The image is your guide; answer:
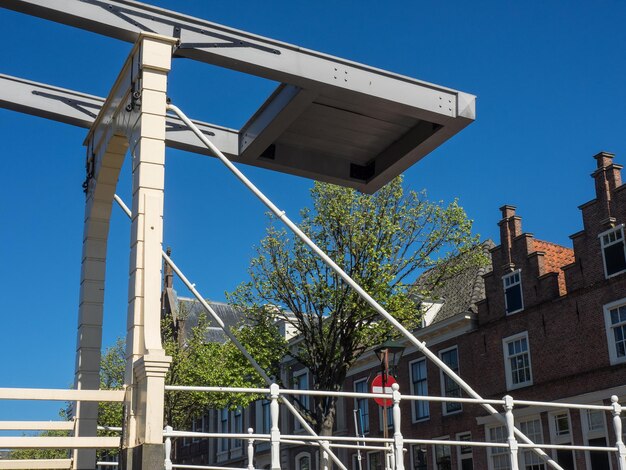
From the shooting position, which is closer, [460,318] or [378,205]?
[378,205]

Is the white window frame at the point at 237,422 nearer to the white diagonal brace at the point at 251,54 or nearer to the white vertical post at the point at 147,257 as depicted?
the white diagonal brace at the point at 251,54

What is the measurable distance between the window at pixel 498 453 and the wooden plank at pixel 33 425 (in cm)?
1910

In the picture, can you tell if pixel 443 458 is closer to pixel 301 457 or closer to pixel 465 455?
pixel 465 455

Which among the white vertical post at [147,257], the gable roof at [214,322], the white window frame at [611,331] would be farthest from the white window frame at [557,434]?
the gable roof at [214,322]

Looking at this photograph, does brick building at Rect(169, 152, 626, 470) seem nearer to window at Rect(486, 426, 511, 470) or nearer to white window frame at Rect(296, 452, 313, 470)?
window at Rect(486, 426, 511, 470)

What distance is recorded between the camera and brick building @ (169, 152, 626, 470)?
22.8 meters

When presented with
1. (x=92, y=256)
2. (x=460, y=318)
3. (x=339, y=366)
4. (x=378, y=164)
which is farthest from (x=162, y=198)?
(x=460, y=318)

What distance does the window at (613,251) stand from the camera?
22.7 metres

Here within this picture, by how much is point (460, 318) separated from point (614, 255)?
6.95m

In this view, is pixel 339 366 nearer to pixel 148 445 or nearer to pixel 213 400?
pixel 213 400

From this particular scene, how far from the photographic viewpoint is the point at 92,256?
32.9 feet

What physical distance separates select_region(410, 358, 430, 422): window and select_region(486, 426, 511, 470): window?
3.68 meters

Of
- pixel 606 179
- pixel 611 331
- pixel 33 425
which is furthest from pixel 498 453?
pixel 33 425

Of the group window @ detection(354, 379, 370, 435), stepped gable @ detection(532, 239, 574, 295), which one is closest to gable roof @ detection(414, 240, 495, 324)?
stepped gable @ detection(532, 239, 574, 295)
